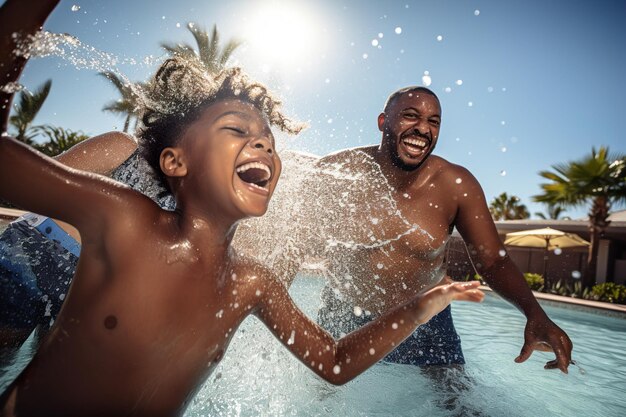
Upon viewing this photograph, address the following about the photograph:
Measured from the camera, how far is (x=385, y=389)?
2.82m

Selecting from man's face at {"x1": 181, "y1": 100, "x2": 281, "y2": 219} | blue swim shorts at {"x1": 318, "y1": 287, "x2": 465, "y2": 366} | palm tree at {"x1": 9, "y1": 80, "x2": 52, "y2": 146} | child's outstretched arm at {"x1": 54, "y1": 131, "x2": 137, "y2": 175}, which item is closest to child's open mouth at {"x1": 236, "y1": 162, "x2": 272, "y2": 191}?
man's face at {"x1": 181, "y1": 100, "x2": 281, "y2": 219}

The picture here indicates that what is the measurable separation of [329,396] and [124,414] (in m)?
1.66

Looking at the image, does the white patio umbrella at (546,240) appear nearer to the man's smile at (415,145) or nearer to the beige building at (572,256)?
the beige building at (572,256)

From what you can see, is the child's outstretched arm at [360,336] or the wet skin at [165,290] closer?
the wet skin at [165,290]

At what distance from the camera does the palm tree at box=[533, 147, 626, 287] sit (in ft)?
50.0

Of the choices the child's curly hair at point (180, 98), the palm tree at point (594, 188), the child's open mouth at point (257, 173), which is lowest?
the child's open mouth at point (257, 173)

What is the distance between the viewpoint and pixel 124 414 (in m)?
1.29

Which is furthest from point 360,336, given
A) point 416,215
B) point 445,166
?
point 445,166

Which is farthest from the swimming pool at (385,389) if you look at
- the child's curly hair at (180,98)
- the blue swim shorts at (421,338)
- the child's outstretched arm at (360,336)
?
the child's curly hair at (180,98)

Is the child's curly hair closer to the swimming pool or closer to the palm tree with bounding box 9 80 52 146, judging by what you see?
the swimming pool

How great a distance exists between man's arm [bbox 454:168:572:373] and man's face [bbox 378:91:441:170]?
405 millimetres

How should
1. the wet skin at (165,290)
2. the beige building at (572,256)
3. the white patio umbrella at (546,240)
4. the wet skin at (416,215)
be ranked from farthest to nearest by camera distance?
the beige building at (572,256) < the white patio umbrella at (546,240) < the wet skin at (416,215) < the wet skin at (165,290)

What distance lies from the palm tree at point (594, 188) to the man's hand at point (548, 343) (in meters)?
15.9

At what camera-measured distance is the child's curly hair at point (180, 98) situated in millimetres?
1736
